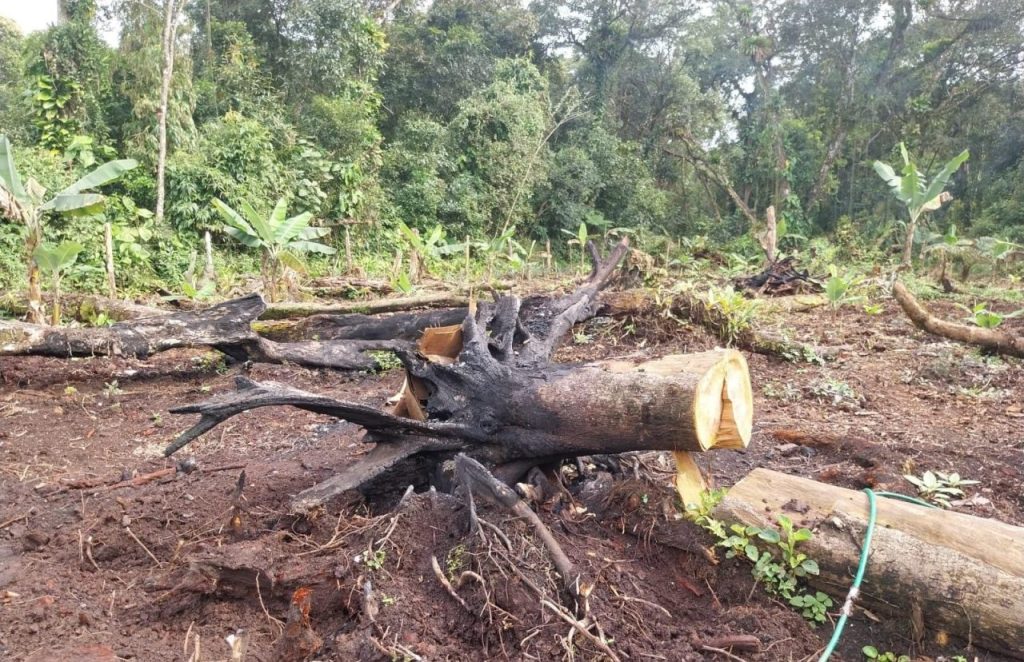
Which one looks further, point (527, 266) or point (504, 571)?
point (527, 266)

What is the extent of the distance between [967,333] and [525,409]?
15.1ft

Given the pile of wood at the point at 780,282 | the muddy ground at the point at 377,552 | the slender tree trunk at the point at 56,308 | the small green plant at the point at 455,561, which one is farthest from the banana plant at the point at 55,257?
the pile of wood at the point at 780,282

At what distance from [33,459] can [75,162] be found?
36.4 ft

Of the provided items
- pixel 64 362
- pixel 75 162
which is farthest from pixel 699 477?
pixel 75 162

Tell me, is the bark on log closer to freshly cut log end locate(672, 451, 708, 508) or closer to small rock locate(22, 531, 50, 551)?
freshly cut log end locate(672, 451, 708, 508)

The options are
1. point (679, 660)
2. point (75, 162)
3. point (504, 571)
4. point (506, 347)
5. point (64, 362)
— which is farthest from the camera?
point (75, 162)

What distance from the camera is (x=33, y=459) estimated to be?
3.88 metres

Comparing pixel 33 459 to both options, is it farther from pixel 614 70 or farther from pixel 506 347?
pixel 614 70

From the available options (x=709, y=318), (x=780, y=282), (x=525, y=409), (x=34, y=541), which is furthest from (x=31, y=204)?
(x=780, y=282)

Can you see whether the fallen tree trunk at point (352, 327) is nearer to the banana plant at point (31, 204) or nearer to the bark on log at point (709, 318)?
the bark on log at point (709, 318)

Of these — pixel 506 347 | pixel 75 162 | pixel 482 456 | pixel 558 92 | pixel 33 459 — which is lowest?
pixel 33 459

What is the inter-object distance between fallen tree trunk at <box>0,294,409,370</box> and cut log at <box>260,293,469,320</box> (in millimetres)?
1188

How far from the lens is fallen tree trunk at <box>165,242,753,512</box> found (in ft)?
7.80

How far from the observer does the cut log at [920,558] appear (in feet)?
5.95
